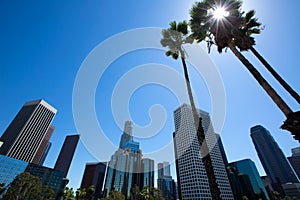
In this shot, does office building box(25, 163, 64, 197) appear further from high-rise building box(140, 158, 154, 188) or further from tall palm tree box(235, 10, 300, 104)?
tall palm tree box(235, 10, 300, 104)

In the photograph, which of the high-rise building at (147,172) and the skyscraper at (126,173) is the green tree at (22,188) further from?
the high-rise building at (147,172)

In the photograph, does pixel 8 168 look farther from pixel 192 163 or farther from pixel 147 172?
pixel 192 163

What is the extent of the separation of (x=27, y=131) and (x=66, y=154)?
65.6 metres

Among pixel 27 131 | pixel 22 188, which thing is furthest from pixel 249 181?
pixel 27 131

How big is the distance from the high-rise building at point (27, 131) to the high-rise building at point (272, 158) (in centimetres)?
18178

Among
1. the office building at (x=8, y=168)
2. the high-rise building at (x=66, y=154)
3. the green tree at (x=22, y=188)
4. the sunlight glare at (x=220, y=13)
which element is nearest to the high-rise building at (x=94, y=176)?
the high-rise building at (x=66, y=154)

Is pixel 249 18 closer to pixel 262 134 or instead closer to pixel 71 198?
pixel 71 198

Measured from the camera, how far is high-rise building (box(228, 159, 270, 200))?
99.4m

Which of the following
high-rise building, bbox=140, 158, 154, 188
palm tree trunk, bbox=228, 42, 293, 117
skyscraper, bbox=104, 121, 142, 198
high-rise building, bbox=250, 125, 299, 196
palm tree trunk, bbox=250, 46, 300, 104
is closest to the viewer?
palm tree trunk, bbox=228, 42, 293, 117

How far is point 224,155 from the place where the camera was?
129 m

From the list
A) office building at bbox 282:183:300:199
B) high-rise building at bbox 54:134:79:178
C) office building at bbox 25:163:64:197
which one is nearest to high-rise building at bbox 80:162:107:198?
high-rise building at bbox 54:134:79:178

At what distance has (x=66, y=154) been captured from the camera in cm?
15338

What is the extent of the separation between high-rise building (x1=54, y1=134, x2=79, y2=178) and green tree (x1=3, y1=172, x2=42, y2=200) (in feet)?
390

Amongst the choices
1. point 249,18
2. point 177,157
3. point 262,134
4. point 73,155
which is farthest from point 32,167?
point 262,134
